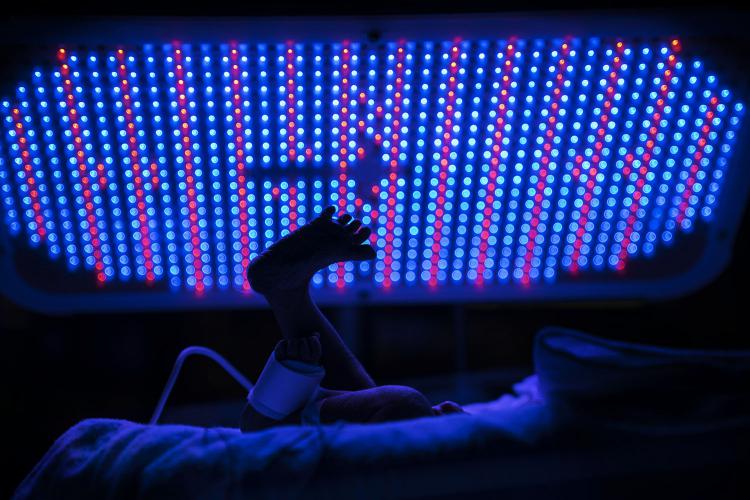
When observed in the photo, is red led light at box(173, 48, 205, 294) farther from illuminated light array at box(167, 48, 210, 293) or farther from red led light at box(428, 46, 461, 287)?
red led light at box(428, 46, 461, 287)

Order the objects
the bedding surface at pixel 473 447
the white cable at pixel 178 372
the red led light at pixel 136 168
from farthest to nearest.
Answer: the white cable at pixel 178 372 → the red led light at pixel 136 168 → the bedding surface at pixel 473 447

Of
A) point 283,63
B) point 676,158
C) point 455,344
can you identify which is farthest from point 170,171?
point 676,158

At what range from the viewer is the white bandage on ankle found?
586 mm

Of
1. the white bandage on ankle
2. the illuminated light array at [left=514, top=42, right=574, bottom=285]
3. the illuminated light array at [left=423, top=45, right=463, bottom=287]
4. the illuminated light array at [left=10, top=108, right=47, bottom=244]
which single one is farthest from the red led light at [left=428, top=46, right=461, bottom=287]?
the illuminated light array at [left=10, top=108, right=47, bottom=244]

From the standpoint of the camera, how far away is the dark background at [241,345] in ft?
2.53

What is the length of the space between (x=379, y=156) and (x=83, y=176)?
0.34 meters

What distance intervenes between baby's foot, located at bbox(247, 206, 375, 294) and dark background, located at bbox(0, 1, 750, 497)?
0.62 ft

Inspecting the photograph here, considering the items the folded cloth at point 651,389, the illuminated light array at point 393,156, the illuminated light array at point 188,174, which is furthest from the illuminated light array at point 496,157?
the illuminated light array at point 188,174

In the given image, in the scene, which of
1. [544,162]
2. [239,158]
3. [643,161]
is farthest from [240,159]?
[643,161]

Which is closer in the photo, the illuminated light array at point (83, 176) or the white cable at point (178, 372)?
the illuminated light array at point (83, 176)

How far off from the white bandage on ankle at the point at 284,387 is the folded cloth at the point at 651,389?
9.6 inches

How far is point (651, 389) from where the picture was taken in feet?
1.57

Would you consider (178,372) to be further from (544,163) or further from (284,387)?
(544,163)

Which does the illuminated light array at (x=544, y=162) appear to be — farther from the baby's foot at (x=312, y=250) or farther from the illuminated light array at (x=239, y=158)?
the illuminated light array at (x=239, y=158)
